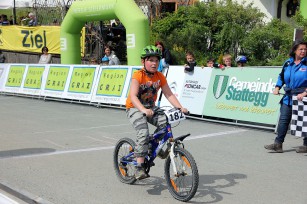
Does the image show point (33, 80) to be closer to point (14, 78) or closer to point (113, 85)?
point (14, 78)

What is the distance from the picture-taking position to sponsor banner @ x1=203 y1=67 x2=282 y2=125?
32.8ft

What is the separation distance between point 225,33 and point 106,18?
4.38 m

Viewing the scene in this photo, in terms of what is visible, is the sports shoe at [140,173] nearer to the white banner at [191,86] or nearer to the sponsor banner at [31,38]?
the white banner at [191,86]

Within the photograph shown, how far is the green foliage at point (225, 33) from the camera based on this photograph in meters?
15.6

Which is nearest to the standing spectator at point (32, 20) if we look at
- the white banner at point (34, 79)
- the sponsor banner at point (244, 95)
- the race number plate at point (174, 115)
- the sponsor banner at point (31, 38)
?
the sponsor banner at point (31, 38)

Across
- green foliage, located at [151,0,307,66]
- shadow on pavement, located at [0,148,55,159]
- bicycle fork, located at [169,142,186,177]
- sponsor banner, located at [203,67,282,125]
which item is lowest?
shadow on pavement, located at [0,148,55,159]

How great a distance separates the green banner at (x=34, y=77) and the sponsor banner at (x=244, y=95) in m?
7.83

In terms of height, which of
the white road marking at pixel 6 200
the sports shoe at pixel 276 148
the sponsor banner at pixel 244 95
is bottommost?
the white road marking at pixel 6 200

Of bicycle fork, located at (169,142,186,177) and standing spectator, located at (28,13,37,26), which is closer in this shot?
bicycle fork, located at (169,142,186,177)

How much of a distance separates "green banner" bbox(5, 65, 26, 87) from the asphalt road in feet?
21.1

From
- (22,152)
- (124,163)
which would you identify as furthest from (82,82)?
(124,163)

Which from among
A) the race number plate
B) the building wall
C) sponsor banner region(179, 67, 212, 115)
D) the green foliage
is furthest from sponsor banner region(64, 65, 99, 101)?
the race number plate

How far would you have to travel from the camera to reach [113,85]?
13945mm

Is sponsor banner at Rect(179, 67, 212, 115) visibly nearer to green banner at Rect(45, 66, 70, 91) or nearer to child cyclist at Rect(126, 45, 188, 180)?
green banner at Rect(45, 66, 70, 91)
